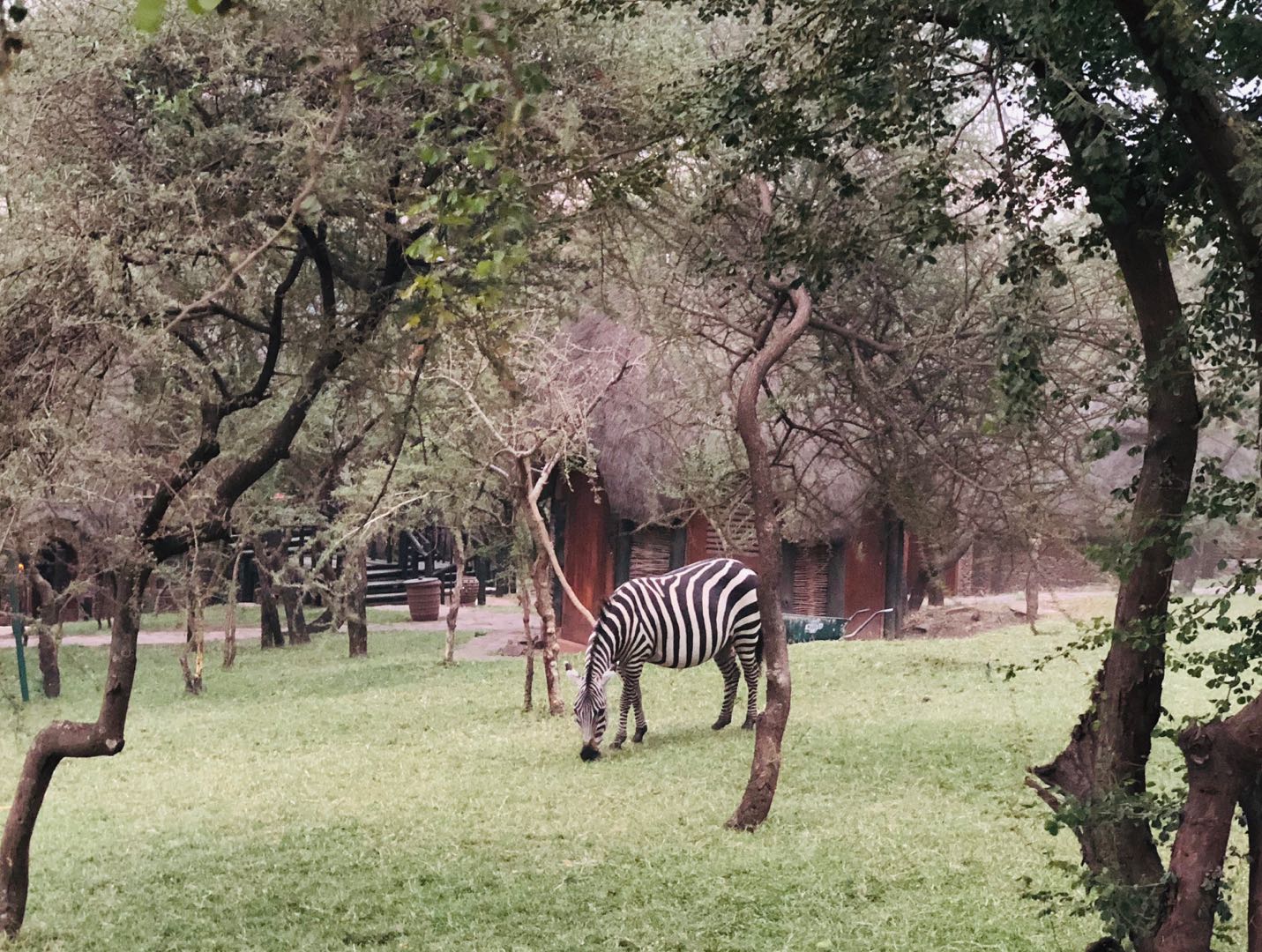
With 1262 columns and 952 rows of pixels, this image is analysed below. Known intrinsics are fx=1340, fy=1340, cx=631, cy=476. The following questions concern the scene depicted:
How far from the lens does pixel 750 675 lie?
450 inches

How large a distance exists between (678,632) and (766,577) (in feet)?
13.0

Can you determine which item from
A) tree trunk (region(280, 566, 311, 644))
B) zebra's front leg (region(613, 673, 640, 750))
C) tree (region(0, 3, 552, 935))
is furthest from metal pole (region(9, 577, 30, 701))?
tree trunk (region(280, 566, 311, 644))

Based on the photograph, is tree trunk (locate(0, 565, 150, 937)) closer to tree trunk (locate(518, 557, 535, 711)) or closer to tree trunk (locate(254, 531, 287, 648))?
tree trunk (locate(518, 557, 535, 711))

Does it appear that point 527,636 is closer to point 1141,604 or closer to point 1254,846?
point 1141,604

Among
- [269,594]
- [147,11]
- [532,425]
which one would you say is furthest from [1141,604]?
[269,594]


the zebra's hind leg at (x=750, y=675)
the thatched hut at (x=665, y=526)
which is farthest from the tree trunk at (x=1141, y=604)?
the thatched hut at (x=665, y=526)

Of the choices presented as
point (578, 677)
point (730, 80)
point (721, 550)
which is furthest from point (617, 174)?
point (721, 550)

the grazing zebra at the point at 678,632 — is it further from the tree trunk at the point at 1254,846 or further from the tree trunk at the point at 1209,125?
the tree trunk at the point at 1209,125

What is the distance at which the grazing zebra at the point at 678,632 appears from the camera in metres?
10.8

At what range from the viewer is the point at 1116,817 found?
3.42 meters

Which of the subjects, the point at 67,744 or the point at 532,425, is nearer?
the point at 67,744

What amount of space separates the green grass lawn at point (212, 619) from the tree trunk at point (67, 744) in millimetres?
15188

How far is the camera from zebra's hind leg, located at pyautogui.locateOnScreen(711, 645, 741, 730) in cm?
1135

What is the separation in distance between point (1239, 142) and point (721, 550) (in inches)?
603
